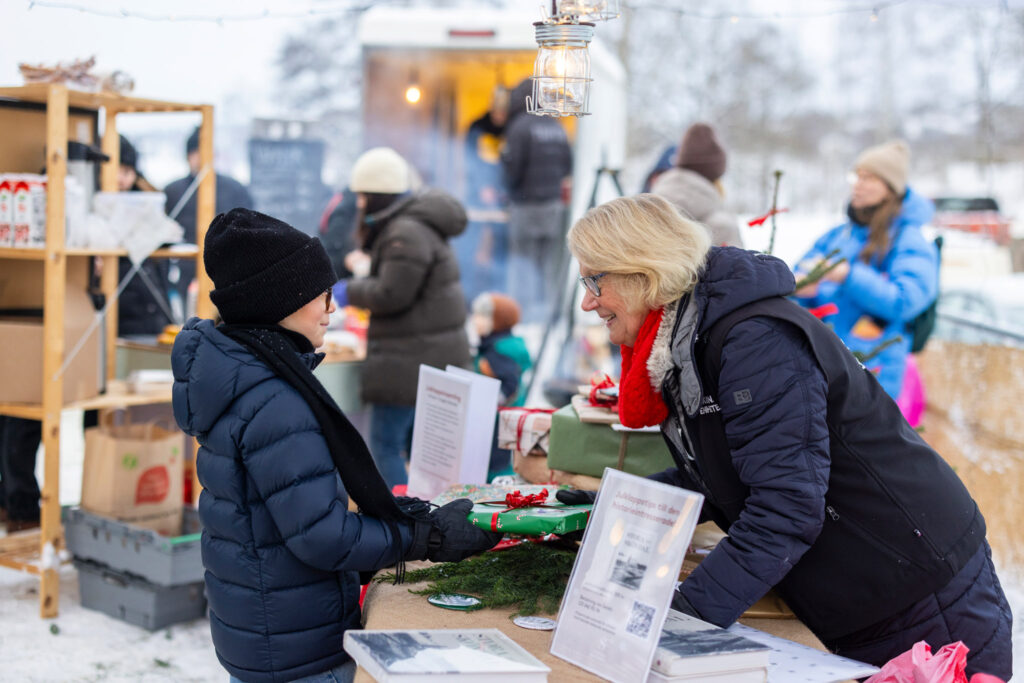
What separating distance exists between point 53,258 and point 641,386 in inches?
120

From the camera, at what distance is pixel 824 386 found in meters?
1.83

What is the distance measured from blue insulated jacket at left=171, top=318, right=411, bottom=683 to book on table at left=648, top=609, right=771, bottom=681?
0.64m

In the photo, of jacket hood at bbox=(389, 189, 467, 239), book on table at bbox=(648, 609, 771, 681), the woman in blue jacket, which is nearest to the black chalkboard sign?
jacket hood at bbox=(389, 189, 467, 239)

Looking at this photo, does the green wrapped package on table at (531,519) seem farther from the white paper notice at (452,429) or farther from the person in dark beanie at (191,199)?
the person in dark beanie at (191,199)

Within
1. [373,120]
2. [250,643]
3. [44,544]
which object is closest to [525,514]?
[250,643]

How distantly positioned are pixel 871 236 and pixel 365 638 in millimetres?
3739

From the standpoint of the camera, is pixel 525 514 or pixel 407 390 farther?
pixel 407 390

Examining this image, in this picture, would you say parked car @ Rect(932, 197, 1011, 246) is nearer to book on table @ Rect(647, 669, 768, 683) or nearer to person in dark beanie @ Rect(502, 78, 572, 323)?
person in dark beanie @ Rect(502, 78, 572, 323)

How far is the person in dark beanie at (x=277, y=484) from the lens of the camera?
76.2 inches

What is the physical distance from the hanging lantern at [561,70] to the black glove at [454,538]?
105 cm

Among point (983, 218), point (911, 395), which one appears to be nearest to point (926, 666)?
point (911, 395)

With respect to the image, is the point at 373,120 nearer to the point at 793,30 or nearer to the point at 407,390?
the point at 407,390

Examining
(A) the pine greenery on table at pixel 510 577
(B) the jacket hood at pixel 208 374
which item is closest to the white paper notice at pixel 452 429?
(A) the pine greenery on table at pixel 510 577

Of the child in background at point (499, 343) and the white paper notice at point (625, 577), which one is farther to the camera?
the child in background at point (499, 343)
